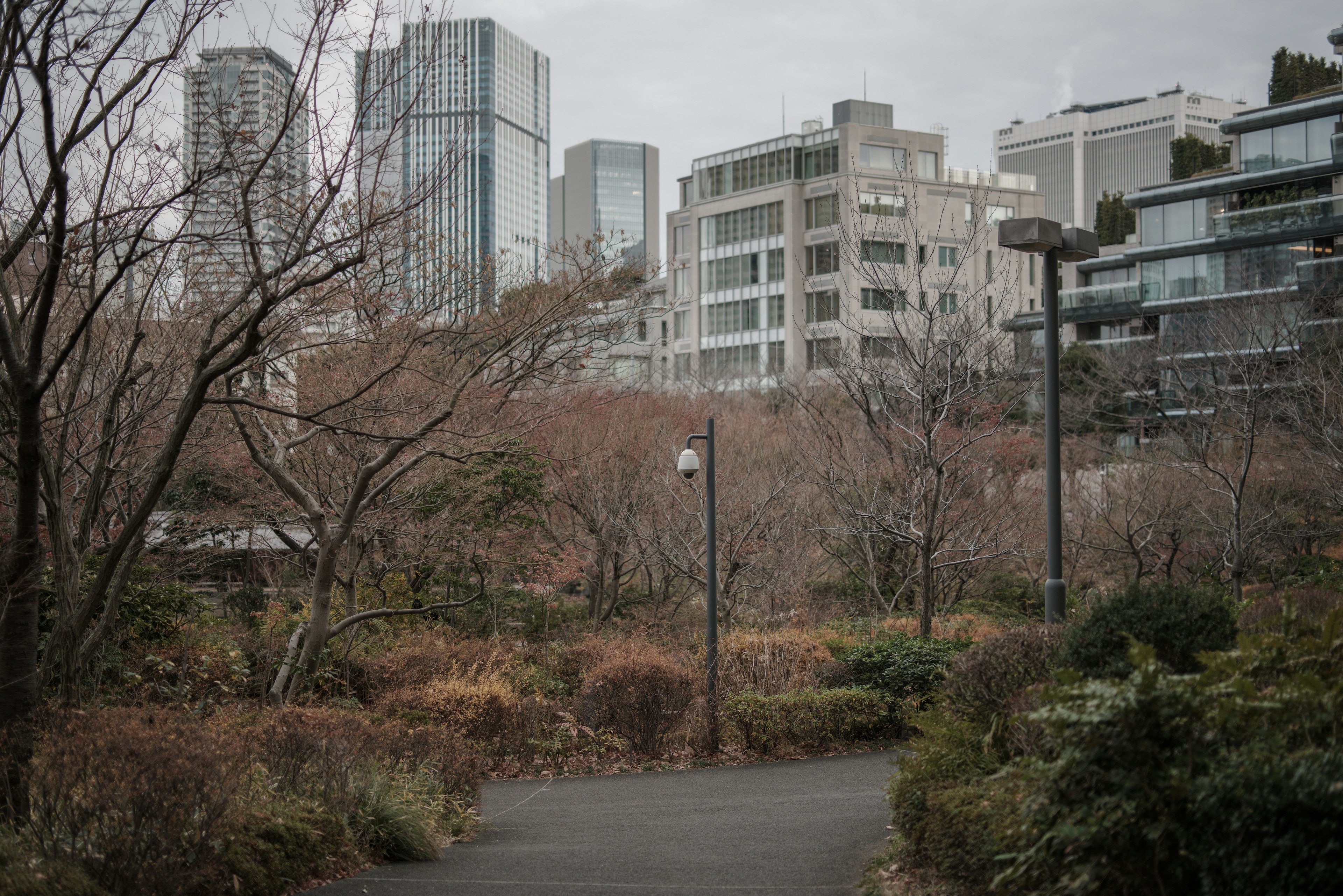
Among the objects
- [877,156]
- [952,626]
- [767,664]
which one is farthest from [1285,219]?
[767,664]

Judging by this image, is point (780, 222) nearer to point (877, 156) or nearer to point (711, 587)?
point (877, 156)

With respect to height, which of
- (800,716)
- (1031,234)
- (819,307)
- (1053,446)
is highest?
(819,307)

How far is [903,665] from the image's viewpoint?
1525 cm

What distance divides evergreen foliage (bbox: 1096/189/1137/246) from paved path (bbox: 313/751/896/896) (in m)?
70.5

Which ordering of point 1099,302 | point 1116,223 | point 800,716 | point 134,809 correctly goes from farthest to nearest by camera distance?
point 1116,223
point 1099,302
point 800,716
point 134,809

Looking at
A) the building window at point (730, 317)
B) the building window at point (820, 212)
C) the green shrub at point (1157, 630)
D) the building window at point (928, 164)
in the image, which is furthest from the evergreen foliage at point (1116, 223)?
the green shrub at point (1157, 630)

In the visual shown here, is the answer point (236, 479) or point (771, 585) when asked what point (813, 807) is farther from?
point (236, 479)

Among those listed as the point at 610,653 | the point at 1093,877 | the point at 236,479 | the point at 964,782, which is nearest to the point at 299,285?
the point at 964,782

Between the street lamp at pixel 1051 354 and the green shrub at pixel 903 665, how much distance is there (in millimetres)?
5690

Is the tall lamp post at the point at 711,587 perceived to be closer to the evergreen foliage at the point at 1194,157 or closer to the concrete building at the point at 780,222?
the concrete building at the point at 780,222

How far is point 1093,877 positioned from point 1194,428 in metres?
25.7

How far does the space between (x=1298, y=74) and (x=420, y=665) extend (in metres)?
52.4

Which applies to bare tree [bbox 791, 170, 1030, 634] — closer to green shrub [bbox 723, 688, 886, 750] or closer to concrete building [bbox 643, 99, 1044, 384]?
green shrub [bbox 723, 688, 886, 750]

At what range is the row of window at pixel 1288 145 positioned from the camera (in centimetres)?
4344
